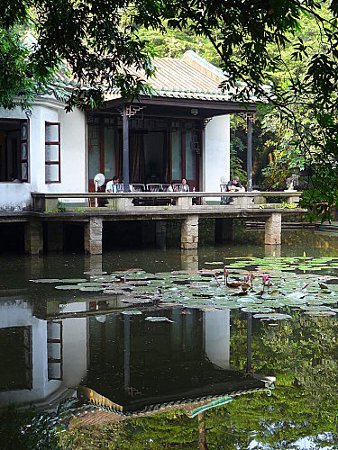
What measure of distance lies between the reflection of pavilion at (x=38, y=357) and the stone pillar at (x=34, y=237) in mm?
6855

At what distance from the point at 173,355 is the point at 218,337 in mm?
1038

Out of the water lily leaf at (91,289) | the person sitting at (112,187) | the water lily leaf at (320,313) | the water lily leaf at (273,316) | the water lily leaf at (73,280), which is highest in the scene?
the person sitting at (112,187)

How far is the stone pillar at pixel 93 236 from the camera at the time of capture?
17516 mm

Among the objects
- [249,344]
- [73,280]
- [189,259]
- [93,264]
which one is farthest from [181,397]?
[189,259]

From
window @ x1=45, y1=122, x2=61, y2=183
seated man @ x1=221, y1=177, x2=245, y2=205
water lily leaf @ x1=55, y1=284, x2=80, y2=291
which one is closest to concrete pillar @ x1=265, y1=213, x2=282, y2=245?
seated man @ x1=221, y1=177, x2=245, y2=205

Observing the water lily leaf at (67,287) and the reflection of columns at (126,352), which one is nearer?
the reflection of columns at (126,352)

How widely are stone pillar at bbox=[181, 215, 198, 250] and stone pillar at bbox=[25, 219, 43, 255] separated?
3459 mm

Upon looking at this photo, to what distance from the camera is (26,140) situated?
18031mm

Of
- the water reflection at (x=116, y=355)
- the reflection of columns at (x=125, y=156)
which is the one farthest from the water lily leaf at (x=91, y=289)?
the reflection of columns at (x=125, y=156)

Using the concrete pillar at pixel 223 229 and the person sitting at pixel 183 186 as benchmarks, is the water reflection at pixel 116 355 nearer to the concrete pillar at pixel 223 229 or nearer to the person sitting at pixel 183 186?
the person sitting at pixel 183 186

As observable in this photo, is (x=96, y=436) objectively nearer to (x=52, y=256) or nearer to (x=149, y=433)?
(x=149, y=433)

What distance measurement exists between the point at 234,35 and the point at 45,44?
1.92m

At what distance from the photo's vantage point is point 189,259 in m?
16.8

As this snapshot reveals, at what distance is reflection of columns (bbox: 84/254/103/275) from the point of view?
1453cm
